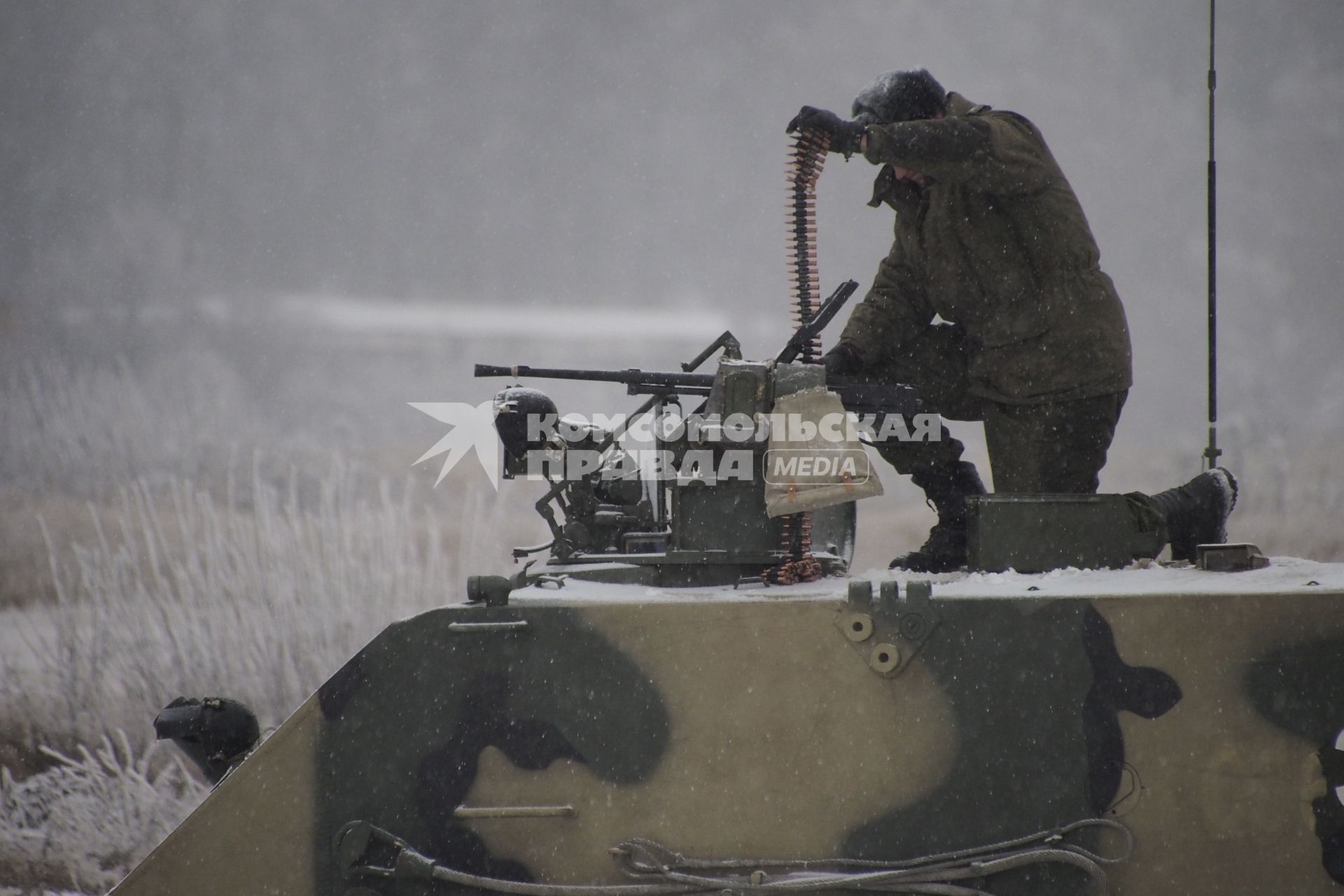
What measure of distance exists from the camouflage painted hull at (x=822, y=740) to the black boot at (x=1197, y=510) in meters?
0.55

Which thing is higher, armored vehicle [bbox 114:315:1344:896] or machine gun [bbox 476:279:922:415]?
machine gun [bbox 476:279:922:415]

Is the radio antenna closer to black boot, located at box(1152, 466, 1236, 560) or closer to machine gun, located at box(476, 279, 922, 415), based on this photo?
black boot, located at box(1152, 466, 1236, 560)

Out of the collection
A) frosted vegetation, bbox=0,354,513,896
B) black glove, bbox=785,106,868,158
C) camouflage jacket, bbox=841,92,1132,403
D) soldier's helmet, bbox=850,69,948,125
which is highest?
soldier's helmet, bbox=850,69,948,125

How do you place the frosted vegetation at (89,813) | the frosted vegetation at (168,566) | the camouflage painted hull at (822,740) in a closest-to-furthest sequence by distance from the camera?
1. the camouflage painted hull at (822,740)
2. the frosted vegetation at (89,813)
3. the frosted vegetation at (168,566)

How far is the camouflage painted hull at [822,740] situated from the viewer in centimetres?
193

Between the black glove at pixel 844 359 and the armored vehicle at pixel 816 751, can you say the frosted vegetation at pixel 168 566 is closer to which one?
the black glove at pixel 844 359

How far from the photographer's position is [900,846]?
198 centimetres

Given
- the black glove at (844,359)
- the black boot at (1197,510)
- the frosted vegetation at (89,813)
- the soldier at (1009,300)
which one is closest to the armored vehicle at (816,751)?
the black boot at (1197,510)

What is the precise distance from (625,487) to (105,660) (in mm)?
3038

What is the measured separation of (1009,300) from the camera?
3.10 m

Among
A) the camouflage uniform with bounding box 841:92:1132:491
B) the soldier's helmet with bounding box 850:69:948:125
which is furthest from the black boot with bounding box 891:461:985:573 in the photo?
the soldier's helmet with bounding box 850:69:948:125

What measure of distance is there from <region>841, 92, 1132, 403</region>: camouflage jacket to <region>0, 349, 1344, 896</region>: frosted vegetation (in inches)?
82.6

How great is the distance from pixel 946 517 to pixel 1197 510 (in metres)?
0.79

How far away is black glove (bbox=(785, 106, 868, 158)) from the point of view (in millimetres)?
2678
